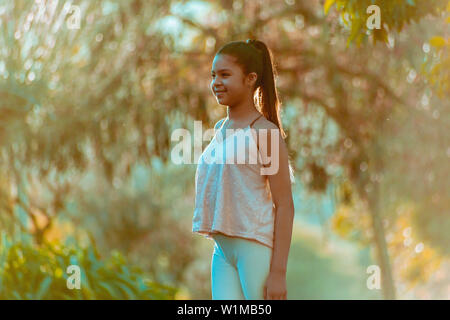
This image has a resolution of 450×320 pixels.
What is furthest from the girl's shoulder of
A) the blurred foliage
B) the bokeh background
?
the bokeh background

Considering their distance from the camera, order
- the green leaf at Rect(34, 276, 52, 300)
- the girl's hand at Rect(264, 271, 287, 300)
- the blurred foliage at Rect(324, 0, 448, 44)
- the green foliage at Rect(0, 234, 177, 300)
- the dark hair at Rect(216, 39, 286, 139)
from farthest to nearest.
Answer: the green foliage at Rect(0, 234, 177, 300) → the green leaf at Rect(34, 276, 52, 300) → the blurred foliage at Rect(324, 0, 448, 44) → the dark hair at Rect(216, 39, 286, 139) → the girl's hand at Rect(264, 271, 287, 300)

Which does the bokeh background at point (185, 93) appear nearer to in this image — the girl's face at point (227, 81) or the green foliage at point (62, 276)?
the green foliage at point (62, 276)

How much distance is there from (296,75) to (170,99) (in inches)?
70.0

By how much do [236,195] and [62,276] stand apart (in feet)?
12.0

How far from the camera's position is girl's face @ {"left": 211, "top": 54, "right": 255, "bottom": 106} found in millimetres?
2797

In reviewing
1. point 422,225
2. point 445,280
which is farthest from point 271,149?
point 445,280

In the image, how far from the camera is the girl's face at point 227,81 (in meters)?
2.80

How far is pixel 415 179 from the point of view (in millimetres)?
11977

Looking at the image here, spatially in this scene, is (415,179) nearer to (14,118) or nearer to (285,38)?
(285,38)

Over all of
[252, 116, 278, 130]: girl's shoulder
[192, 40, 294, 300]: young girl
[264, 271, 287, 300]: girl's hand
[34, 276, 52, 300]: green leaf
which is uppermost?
[252, 116, 278, 130]: girl's shoulder

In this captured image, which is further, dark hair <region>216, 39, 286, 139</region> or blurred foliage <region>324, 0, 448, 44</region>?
blurred foliage <region>324, 0, 448, 44</region>

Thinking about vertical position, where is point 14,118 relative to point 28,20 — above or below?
below

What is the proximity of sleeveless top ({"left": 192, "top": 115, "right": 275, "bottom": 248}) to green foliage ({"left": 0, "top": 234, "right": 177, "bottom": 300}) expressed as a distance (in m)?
Result: 3.44

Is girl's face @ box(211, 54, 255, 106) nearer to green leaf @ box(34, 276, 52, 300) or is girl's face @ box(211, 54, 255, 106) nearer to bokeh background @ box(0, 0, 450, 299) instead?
green leaf @ box(34, 276, 52, 300)
